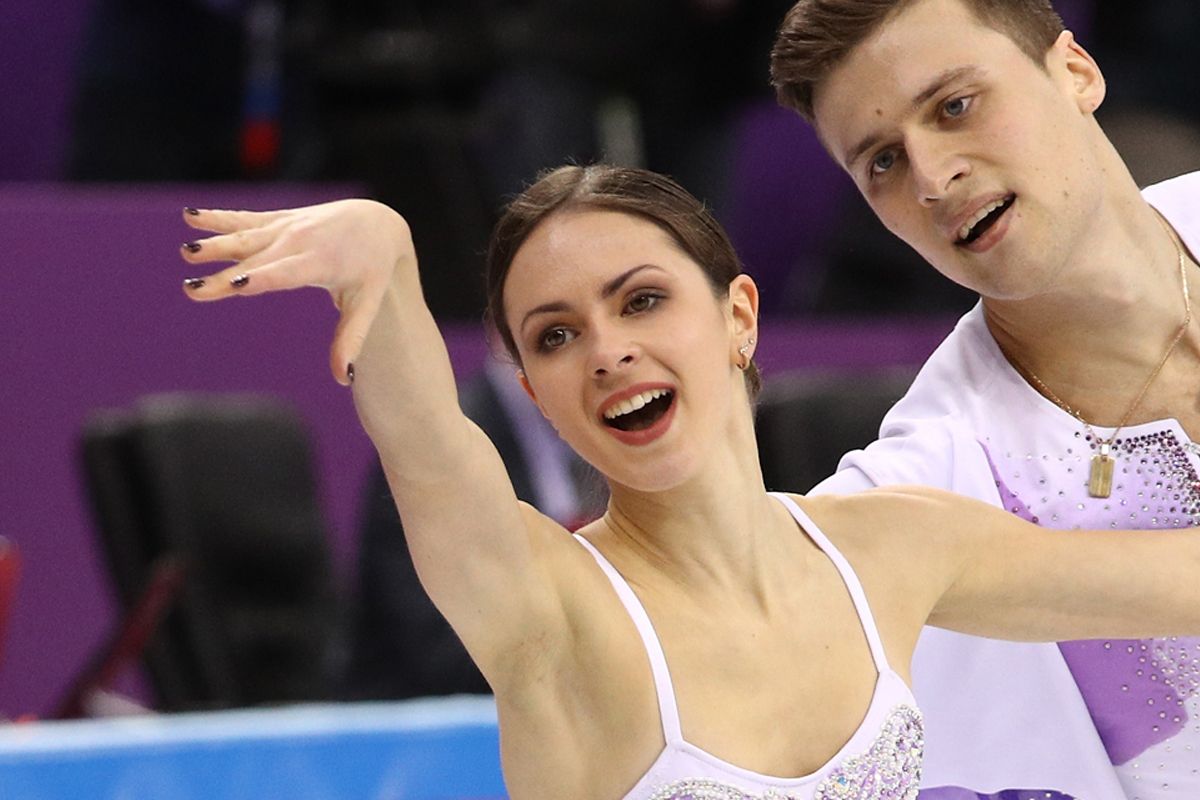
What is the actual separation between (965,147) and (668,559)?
23.3 inches

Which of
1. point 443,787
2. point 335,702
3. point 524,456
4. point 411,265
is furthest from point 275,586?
point 411,265

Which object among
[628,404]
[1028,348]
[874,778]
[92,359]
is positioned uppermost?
[628,404]

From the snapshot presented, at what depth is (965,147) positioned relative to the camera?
7.25ft

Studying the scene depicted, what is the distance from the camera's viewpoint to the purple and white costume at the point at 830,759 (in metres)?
1.86

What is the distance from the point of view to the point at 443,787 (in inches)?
99.2

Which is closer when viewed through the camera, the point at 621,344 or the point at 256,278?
the point at 256,278

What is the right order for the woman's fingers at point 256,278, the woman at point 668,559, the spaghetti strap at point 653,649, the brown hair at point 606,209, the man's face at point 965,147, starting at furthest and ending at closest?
1. the man's face at point 965,147
2. the brown hair at point 606,209
3. the spaghetti strap at point 653,649
4. the woman at point 668,559
5. the woman's fingers at point 256,278

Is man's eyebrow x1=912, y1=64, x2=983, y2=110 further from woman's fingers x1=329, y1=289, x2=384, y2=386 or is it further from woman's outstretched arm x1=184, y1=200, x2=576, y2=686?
woman's fingers x1=329, y1=289, x2=384, y2=386

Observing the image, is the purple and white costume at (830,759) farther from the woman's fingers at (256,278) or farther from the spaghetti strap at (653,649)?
the woman's fingers at (256,278)

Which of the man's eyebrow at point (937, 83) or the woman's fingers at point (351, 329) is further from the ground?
the man's eyebrow at point (937, 83)

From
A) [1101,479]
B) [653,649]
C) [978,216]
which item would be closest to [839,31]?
[978,216]

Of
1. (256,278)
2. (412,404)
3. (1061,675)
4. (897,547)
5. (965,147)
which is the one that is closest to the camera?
(256,278)

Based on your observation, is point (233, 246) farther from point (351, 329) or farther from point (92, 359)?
point (92, 359)

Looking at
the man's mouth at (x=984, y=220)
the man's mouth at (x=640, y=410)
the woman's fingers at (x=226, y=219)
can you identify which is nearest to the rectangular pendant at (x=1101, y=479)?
the man's mouth at (x=984, y=220)
